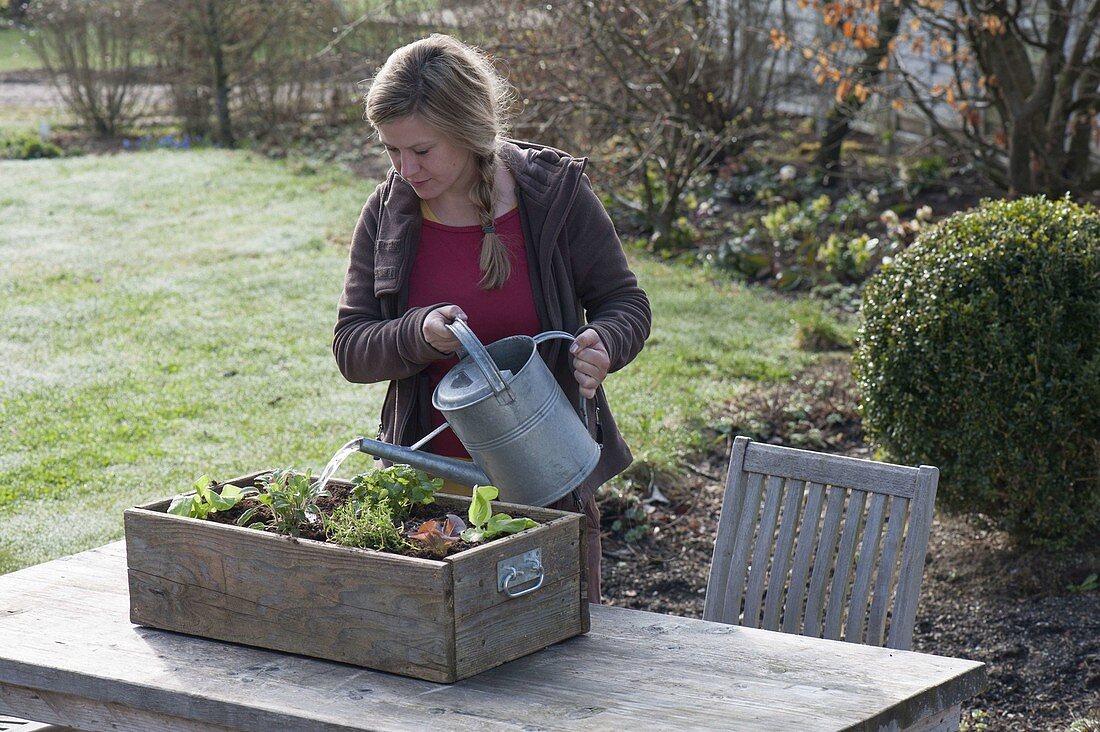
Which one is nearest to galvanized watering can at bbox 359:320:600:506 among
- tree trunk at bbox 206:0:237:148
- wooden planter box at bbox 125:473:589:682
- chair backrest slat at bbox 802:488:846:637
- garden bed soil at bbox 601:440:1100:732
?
wooden planter box at bbox 125:473:589:682

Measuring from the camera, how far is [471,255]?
8.05ft

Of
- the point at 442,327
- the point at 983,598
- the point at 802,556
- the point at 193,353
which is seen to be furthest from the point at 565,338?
the point at 193,353

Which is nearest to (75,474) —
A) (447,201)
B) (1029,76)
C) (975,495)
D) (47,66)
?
(447,201)

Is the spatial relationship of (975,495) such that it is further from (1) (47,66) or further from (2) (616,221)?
(1) (47,66)

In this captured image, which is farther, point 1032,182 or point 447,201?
point 1032,182

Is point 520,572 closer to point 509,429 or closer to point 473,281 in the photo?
point 509,429

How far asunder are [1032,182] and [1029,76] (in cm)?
66

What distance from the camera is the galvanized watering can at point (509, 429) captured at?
6.81 ft

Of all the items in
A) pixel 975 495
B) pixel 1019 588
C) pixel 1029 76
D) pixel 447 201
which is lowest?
pixel 1019 588

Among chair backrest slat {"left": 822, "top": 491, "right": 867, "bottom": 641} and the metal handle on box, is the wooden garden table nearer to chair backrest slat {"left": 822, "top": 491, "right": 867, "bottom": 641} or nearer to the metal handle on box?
the metal handle on box

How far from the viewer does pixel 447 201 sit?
248cm

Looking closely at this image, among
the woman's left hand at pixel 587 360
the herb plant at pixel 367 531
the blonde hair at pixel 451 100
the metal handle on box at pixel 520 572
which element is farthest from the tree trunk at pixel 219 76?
the metal handle on box at pixel 520 572

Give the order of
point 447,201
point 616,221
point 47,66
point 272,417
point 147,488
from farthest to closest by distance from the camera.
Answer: point 47,66 → point 616,221 → point 272,417 → point 147,488 → point 447,201

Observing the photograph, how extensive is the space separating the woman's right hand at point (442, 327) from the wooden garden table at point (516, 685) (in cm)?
57
